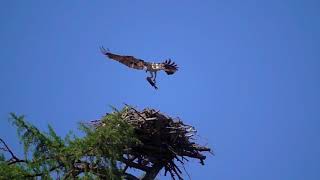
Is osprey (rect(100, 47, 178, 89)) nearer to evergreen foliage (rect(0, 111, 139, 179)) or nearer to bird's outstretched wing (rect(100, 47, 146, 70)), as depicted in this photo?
bird's outstretched wing (rect(100, 47, 146, 70))

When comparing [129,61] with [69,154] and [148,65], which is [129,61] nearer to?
[148,65]

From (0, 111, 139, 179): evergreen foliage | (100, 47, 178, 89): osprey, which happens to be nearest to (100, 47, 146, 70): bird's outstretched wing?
(100, 47, 178, 89): osprey

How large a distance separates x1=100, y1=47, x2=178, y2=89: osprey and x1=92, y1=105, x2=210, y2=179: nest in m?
1.50

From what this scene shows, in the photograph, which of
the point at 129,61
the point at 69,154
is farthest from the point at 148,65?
the point at 69,154

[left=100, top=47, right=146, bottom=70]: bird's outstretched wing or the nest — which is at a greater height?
[left=100, top=47, right=146, bottom=70]: bird's outstretched wing

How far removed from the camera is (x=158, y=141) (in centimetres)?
1059

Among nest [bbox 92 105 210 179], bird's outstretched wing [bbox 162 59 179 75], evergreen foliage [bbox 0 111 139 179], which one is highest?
bird's outstretched wing [bbox 162 59 179 75]

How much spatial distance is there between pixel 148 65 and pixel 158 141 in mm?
2611

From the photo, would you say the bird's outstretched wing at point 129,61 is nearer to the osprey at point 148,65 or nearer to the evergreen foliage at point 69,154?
the osprey at point 148,65

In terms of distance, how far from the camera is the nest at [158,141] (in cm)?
1052

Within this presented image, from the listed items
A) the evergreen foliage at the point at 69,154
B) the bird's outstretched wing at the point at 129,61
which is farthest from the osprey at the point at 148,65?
the evergreen foliage at the point at 69,154

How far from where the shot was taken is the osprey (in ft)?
39.4

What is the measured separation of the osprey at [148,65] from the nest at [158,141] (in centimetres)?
150

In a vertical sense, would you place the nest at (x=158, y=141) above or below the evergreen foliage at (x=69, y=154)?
above
